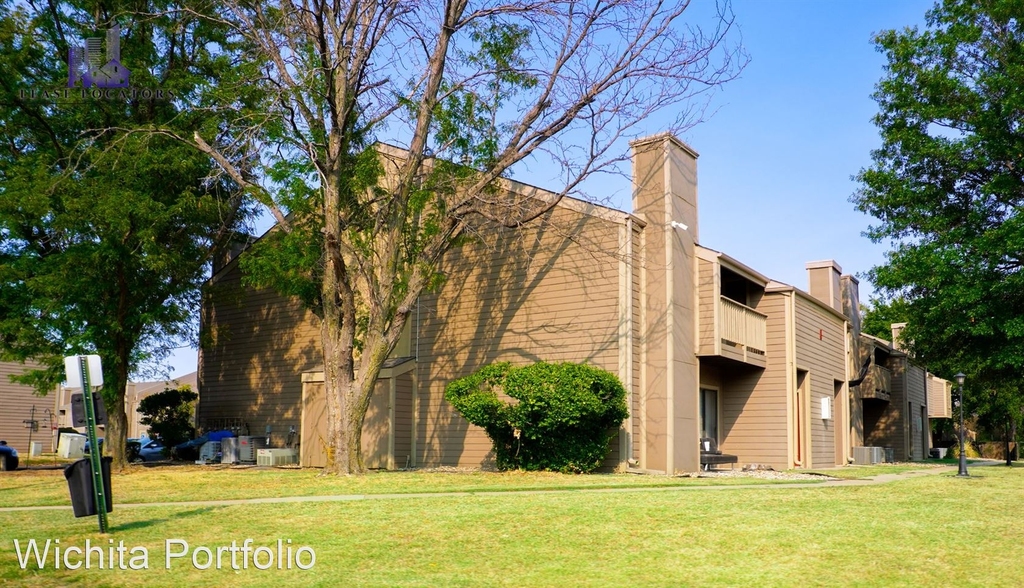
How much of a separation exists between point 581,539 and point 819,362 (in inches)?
736

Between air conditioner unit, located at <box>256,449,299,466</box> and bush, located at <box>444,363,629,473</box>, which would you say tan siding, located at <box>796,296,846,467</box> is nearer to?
bush, located at <box>444,363,629,473</box>

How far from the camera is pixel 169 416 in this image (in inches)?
1084

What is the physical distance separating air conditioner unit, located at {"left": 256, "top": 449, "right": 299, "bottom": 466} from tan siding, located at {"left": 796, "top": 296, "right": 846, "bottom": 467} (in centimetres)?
1410

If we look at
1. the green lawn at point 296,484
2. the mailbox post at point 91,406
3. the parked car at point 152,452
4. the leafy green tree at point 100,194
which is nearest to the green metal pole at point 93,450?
the mailbox post at point 91,406

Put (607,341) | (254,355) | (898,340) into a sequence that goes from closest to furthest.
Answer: (607,341) → (254,355) → (898,340)

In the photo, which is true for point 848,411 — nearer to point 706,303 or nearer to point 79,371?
point 706,303

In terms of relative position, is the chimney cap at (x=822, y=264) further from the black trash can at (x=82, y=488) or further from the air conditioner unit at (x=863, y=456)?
the black trash can at (x=82, y=488)

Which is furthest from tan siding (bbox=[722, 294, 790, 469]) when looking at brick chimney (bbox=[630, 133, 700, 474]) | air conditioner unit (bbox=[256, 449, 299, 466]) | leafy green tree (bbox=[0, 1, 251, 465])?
leafy green tree (bbox=[0, 1, 251, 465])

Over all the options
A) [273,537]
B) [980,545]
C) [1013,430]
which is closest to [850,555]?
[980,545]

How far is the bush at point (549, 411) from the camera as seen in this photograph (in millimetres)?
17406

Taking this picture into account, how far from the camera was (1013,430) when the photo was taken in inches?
2122

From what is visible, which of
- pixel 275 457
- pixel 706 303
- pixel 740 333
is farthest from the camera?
pixel 275 457

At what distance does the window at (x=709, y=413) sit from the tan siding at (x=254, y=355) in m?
10.5

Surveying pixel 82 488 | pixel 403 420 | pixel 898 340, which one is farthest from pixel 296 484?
pixel 898 340
